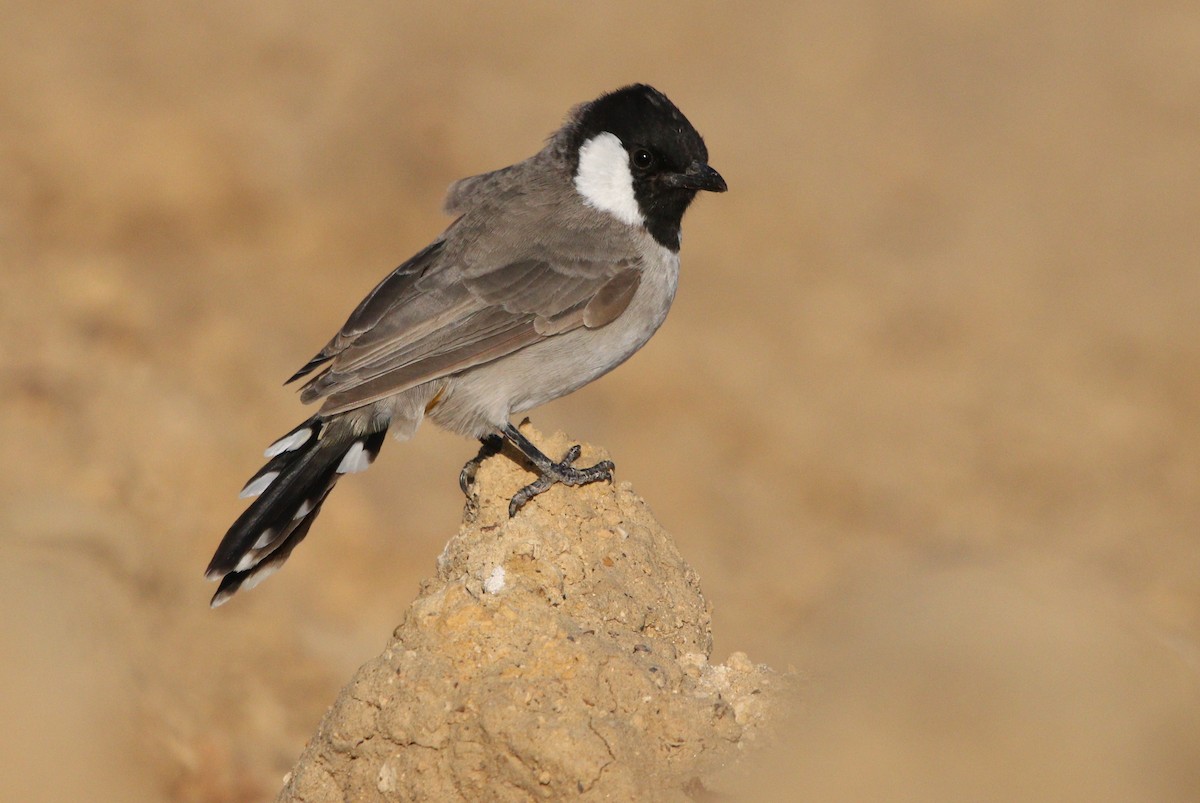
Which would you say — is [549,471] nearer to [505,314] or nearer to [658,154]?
[505,314]

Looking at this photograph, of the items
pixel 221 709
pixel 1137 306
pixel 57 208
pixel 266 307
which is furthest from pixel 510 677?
pixel 1137 306

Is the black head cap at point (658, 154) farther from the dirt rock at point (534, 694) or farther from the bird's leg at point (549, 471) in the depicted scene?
the dirt rock at point (534, 694)

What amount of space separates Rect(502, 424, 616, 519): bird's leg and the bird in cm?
1

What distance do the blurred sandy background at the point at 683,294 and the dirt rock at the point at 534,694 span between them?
108 inches

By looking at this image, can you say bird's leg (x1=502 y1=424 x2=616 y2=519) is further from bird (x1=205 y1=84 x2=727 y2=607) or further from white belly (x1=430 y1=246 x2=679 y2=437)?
white belly (x1=430 y1=246 x2=679 y2=437)

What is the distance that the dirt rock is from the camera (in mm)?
3639

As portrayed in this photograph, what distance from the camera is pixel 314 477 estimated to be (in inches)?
222

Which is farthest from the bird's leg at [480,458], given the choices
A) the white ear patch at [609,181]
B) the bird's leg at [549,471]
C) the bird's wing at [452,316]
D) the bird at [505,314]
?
the white ear patch at [609,181]

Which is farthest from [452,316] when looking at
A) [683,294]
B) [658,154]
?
[683,294]

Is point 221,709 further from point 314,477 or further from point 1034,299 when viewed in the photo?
point 1034,299

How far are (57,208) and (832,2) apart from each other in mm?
7728

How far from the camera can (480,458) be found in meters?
5.81

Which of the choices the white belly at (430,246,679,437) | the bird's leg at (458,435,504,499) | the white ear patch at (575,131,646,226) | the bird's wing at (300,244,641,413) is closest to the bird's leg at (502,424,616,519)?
the bird's leg at (458,435,504,499)

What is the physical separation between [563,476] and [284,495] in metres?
1.27
